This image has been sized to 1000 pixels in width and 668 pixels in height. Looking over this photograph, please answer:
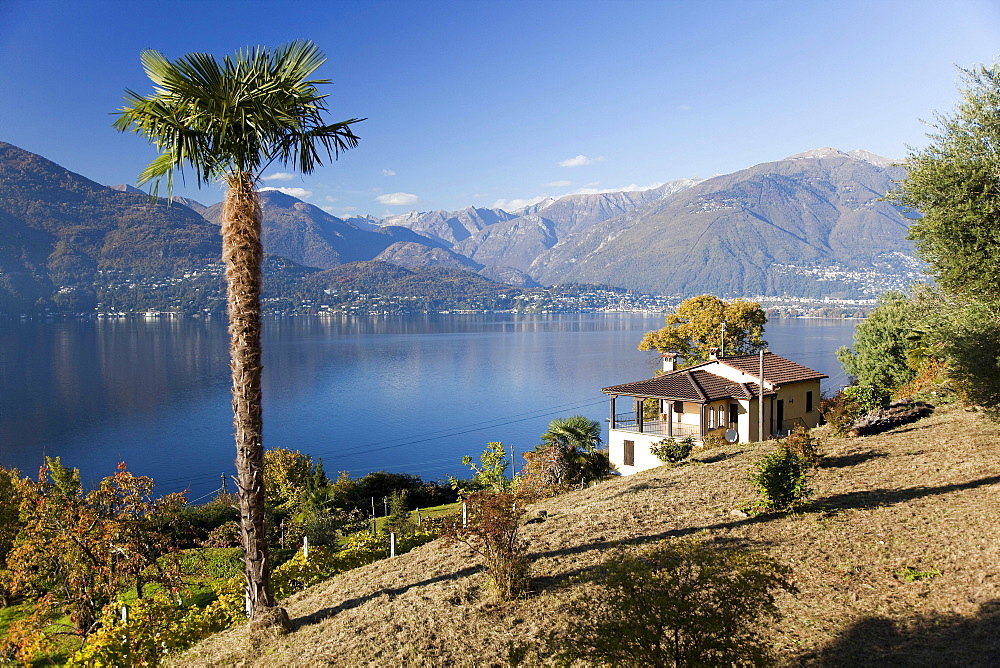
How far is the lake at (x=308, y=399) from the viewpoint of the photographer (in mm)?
44844

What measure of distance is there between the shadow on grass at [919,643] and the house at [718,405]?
17.6 metres

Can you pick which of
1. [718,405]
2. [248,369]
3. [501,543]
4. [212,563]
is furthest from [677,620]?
[718,405]

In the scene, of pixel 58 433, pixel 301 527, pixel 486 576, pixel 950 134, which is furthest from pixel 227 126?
pixel 58 433

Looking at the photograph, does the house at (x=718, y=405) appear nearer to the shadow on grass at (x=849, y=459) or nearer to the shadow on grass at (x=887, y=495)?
the shadow on grass at (x=849, y=459)

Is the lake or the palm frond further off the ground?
the palm frond

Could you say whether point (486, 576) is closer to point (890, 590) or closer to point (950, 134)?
point (890, 590)

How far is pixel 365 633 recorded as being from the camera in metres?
7.25

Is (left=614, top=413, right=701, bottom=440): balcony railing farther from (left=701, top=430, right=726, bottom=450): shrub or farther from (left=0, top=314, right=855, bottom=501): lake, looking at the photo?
(left=0, top=314, right=855, bottom=501): lake

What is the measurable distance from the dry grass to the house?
11.6m

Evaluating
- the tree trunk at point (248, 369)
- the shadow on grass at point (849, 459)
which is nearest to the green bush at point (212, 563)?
the tree trunk at point (248, 369)

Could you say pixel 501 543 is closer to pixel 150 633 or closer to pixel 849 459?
pixel 150 633

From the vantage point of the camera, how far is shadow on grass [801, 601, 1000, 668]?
20.1ft

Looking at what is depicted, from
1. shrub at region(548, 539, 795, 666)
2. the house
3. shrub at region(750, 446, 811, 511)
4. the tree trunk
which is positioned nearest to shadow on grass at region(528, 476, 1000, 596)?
shrub at region(750, 446, 811, 511)

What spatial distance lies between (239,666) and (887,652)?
6863mm
